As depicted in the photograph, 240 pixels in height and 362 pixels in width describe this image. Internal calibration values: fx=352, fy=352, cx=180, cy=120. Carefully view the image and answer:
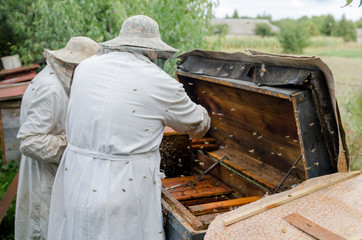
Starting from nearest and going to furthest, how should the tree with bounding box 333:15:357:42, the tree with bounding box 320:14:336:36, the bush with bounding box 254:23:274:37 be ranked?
1. the tree with bounding box 320:14:336:36
2. the tree with bounding box 333:15:357:42
3. the bush with bounding box 254:23:274:37

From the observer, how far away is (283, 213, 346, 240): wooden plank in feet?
5.06

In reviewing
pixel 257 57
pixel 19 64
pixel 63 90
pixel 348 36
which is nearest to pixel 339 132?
pixel 257 57

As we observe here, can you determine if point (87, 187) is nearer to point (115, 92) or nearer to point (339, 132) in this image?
point (115, 92)

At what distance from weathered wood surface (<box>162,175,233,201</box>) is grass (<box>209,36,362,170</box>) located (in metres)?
2.26

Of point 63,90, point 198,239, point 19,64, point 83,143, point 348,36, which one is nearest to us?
point 198,239

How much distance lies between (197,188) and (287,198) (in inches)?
48.5

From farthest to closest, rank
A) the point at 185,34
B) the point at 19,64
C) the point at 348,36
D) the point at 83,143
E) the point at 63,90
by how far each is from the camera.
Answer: the point at 348,36
the point at 19,64
the point at 185,34
the point at 63,90
the point at 83,143

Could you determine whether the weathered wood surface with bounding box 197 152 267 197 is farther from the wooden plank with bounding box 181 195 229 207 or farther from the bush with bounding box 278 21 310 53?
the bush with bounding box 278 21 310 53

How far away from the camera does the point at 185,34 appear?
477 cm

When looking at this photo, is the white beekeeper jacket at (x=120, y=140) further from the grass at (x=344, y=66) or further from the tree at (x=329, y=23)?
the grass at (x=344, y=66)

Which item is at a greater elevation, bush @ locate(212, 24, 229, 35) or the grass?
bush @ locate(212, 24, 229, 35)

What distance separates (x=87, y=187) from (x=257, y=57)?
1348 millimetres

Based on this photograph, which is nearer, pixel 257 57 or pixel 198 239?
pixel 198 239

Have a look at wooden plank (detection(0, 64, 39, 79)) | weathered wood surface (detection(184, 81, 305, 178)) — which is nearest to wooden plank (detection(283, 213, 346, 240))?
weathered wood surface (detection(184, 81, 305, 178))
